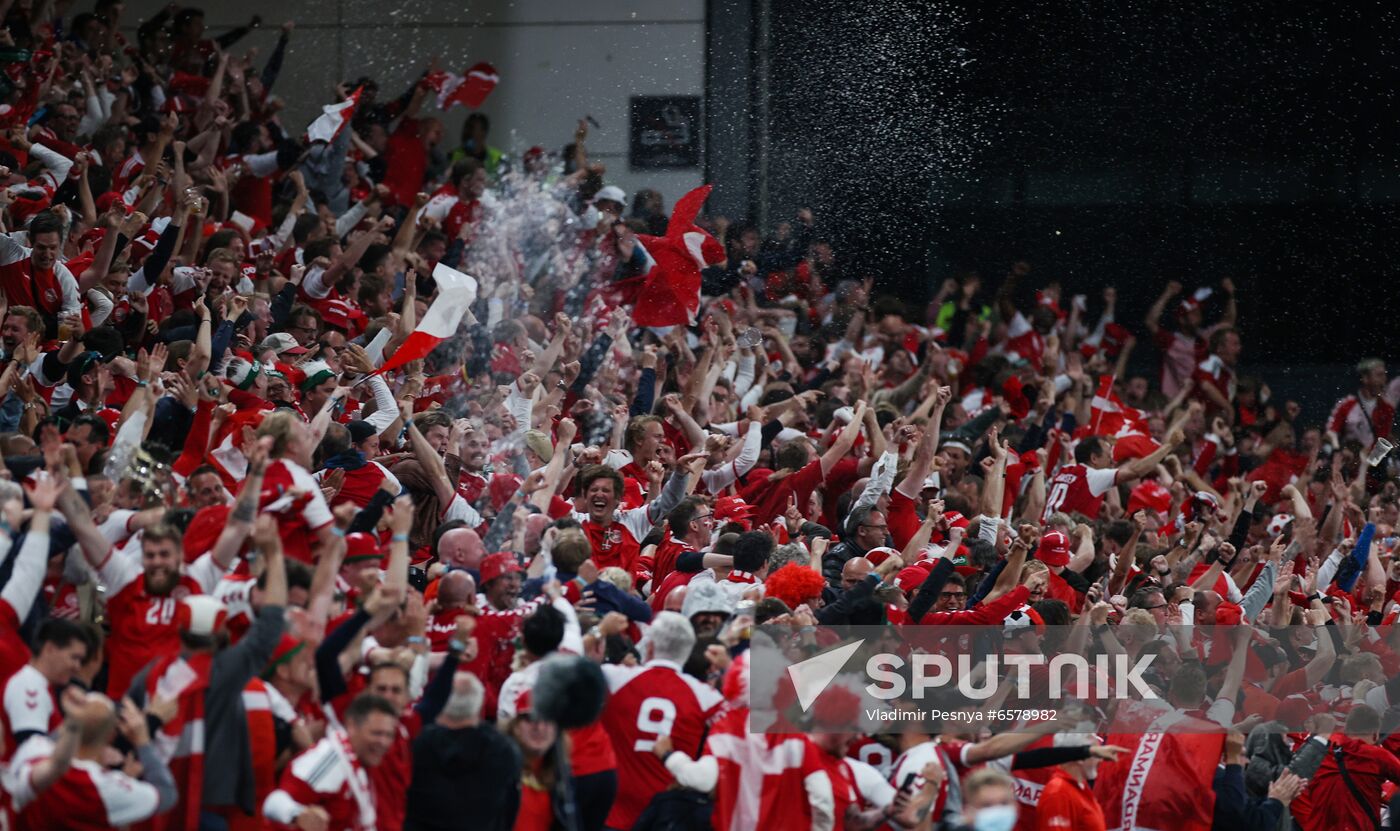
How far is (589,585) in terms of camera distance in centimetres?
794

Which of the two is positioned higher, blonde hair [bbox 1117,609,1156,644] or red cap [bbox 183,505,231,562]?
red cap [bbox 183,505,231,562]

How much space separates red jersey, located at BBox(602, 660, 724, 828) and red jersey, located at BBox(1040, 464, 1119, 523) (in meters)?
5.99

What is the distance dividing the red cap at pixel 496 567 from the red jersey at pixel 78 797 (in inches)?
83.3

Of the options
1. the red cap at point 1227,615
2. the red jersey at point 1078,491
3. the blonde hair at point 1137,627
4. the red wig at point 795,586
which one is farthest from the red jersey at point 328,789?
the red jersey at point 1078,491

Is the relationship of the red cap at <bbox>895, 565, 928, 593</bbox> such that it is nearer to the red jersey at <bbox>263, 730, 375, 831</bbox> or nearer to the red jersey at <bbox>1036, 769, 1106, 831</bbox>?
the red jersey at <bbox>1036, 769, 1106, 831</bbox>

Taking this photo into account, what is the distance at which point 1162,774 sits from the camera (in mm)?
8484

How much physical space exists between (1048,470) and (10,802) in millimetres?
8944

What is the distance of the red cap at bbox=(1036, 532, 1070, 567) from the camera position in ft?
35.6

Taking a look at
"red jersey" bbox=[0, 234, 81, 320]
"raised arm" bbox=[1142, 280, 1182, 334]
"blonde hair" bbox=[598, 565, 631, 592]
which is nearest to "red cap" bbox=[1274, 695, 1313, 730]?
"blonde hair" bbox=[598, 565, 631, 592]

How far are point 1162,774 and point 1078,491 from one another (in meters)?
Answer: 4.69

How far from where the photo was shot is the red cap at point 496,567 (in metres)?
7.82

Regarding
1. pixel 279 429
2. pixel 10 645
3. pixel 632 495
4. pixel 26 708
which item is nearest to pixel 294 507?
pixel 279 429

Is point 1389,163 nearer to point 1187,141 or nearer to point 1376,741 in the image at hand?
point 1187,141

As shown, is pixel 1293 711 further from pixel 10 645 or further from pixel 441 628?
pixel 10 645
